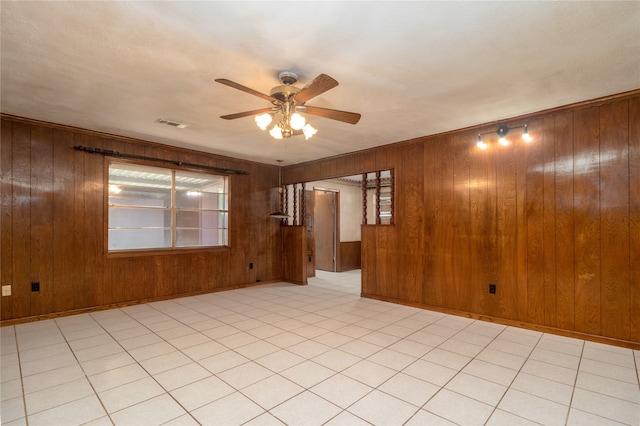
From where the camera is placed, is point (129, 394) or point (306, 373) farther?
point (306, 373)

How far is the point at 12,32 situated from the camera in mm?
2088

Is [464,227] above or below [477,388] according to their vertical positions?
above

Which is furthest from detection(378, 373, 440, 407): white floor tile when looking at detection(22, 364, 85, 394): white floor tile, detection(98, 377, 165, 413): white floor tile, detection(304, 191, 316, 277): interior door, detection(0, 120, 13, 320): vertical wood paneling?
detection(304, 191, 316, 277): interior door

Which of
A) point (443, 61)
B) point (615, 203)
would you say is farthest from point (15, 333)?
point (615, 203)

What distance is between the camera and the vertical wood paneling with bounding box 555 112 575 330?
3400 millimetres

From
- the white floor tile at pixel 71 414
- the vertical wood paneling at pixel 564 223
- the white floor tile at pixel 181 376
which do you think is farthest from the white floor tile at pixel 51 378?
the vertical wood paneling at pixel 564 223

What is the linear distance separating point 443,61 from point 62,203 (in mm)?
4891

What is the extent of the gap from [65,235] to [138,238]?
98cm

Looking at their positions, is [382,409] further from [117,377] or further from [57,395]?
[57,395]

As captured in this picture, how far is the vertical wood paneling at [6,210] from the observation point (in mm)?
3721

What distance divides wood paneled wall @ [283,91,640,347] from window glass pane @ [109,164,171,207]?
12.7 feet

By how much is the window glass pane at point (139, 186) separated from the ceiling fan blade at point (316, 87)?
3739mm

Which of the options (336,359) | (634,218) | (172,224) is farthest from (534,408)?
(172,224)

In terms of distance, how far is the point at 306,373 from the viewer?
2.58 metres
